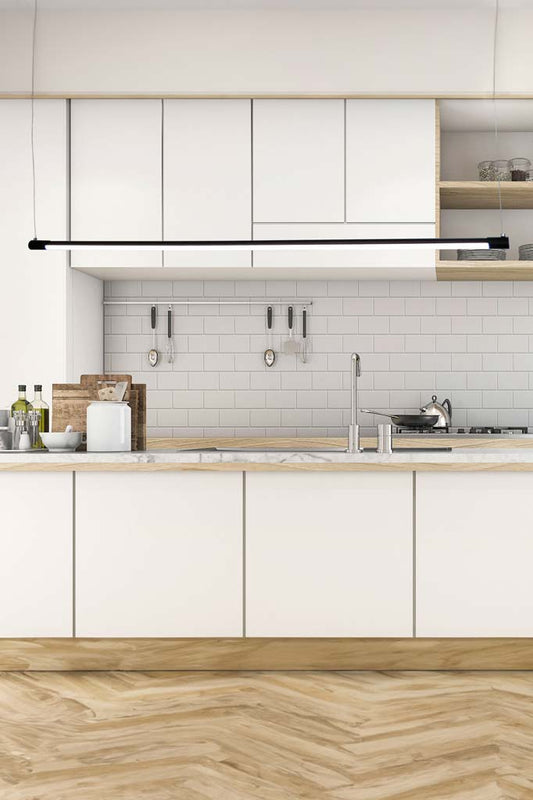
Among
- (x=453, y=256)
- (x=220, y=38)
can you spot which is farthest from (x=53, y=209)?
(x=453, y=256)

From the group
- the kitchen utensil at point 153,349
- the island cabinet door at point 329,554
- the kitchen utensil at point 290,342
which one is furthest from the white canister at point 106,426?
the kitchen utensil at point 290,342

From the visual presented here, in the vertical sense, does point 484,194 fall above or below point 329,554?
above

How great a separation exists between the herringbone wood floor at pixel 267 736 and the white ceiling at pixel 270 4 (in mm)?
3232

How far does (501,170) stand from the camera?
4.45 meters

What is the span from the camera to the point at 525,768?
2.16 meters

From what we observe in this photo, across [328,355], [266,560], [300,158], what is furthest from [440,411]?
[266,560]

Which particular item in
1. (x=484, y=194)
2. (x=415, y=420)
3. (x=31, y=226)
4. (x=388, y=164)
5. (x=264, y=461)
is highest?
(x=388, y=164)

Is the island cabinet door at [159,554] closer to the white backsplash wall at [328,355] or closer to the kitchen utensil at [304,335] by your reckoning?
the white backsplash wall at [328,355]

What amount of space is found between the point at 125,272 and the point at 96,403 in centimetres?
166

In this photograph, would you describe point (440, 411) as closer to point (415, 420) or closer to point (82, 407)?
point (415, 420)

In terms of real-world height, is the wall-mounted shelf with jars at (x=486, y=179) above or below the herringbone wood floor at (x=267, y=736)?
above

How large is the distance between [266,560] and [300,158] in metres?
2.30

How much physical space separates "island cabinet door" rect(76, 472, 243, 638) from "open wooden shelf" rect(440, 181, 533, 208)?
229cm

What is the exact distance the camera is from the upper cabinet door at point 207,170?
4.28 meters
